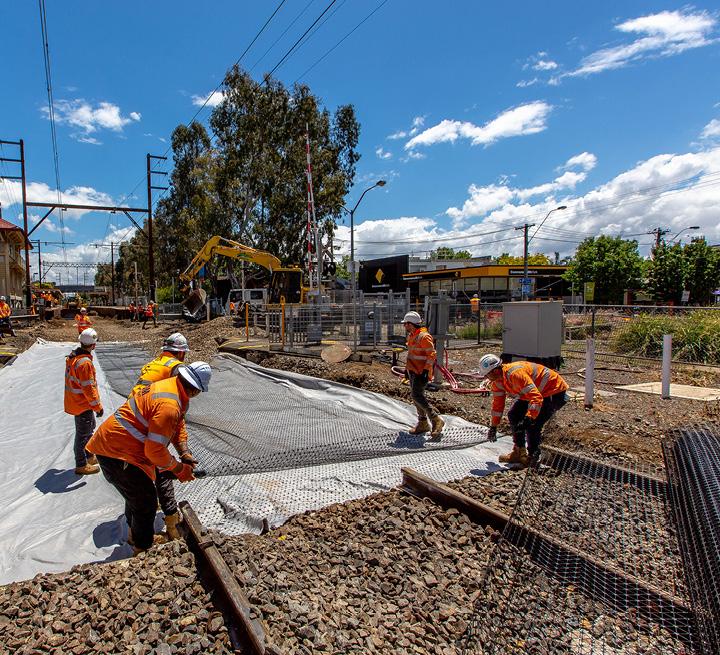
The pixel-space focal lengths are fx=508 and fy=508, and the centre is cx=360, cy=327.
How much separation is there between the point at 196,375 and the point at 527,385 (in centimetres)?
331

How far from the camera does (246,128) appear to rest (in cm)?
3291

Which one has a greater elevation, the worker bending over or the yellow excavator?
the yellow excavator

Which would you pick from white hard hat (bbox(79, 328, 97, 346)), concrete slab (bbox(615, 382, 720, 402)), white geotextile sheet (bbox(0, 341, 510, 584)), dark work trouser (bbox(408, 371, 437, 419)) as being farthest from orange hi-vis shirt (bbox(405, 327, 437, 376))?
concrete slab (bbox(615, 382, 720, 402))

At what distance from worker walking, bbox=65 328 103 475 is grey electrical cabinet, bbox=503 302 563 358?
8.47m

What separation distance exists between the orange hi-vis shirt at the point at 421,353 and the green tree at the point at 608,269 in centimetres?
3786

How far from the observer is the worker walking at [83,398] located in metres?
5.50

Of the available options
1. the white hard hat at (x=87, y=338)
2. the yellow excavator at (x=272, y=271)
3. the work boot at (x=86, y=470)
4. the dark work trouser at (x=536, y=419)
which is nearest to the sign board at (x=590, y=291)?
the yellow excavator at (x=272, y=271)

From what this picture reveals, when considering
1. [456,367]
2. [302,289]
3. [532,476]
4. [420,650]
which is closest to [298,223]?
[302,289]

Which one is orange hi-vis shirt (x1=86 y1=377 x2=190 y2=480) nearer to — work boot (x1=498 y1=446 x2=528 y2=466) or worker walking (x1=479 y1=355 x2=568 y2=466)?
worker walking (x1=479 y1=355 x2=568 y2=466)

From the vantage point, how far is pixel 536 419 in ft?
18.1

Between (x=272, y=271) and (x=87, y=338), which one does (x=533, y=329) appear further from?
(x=272, y=271)

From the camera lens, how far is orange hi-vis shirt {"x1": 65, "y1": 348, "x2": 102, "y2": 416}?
18.1 feet

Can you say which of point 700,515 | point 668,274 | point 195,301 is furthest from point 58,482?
point 668,274

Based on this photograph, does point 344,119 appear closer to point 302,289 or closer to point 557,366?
point 302,289
